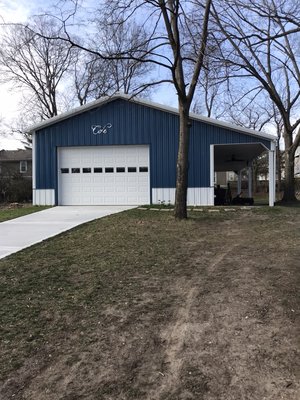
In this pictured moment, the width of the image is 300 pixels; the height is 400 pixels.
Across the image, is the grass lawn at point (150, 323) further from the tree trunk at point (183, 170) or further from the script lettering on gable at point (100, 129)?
the script lettering on gable at point (100, 129)

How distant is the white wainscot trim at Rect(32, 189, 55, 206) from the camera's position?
17641 mm

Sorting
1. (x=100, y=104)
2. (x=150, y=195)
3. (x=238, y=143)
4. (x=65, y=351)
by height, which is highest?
(x=100, y=104)

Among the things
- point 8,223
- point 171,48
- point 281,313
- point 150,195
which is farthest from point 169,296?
point 150,195

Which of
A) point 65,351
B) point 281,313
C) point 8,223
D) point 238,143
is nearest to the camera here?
point 65,351

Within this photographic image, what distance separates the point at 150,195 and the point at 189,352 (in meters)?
13.8

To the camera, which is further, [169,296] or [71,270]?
[71,270]

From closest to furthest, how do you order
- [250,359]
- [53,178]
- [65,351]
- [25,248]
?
[250,359], [65,351], [25,248], [53,178]

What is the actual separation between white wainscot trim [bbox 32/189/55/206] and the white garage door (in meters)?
0.35

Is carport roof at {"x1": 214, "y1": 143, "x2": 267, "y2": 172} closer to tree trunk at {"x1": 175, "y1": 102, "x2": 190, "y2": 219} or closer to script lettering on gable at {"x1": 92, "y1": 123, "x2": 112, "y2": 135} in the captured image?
script lettering on gable at {"x1": 92, "y1": 123, "x2": 112, "y2": 135}

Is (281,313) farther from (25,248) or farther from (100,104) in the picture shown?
(100,104)

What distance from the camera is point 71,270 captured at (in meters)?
6.23

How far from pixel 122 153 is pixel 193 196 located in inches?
142

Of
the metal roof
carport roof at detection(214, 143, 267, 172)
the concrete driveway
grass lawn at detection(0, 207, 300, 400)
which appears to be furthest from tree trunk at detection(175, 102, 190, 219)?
the metal roof

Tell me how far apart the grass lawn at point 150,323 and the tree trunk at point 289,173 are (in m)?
13.8
